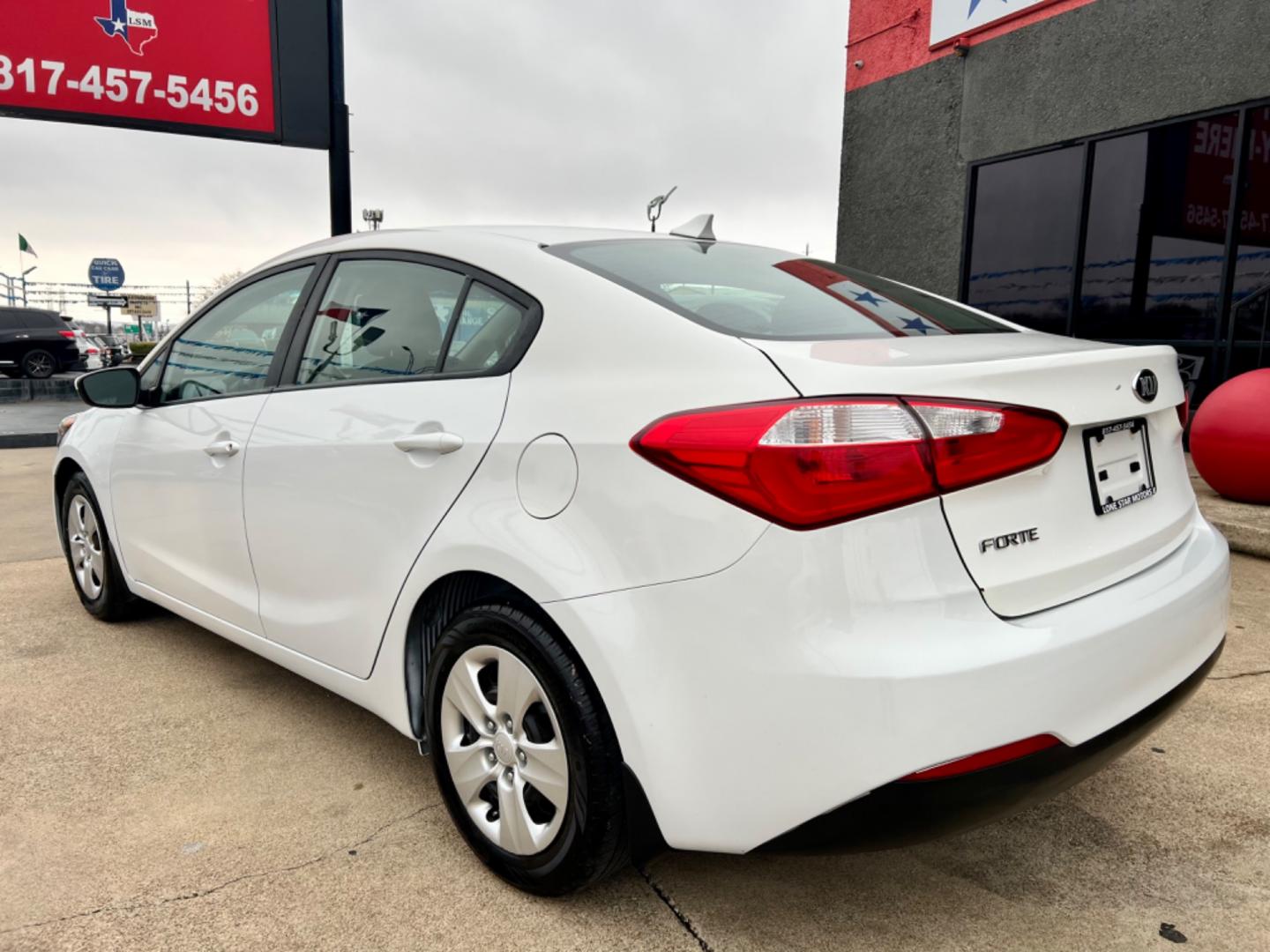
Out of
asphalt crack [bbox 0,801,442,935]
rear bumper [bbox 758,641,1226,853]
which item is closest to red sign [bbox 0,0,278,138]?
asphalt crack [bbox 0,801,442,935]

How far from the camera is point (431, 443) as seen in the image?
6.95ft

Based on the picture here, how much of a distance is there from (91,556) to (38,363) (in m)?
19.3

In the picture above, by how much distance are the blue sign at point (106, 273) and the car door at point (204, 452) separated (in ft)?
96.8

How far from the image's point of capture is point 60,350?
66.4 ft

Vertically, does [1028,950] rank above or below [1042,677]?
below

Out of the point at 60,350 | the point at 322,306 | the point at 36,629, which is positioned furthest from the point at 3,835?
the point at 60,350

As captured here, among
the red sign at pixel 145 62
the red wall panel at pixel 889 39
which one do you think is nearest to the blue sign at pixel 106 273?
the red sign at pixel 145 62

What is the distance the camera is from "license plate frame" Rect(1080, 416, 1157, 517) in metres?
1.80

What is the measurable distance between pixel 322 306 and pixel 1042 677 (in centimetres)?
214

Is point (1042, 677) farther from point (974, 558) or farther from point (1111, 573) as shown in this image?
point (1111, 573)

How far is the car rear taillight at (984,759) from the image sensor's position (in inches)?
60.7

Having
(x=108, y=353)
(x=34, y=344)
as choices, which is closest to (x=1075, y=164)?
(x=108, y=353)

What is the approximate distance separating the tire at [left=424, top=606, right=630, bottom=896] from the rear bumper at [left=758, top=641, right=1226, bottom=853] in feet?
1.14

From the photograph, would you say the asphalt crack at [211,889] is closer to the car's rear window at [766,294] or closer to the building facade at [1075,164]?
the car's rear window at [766,294]
